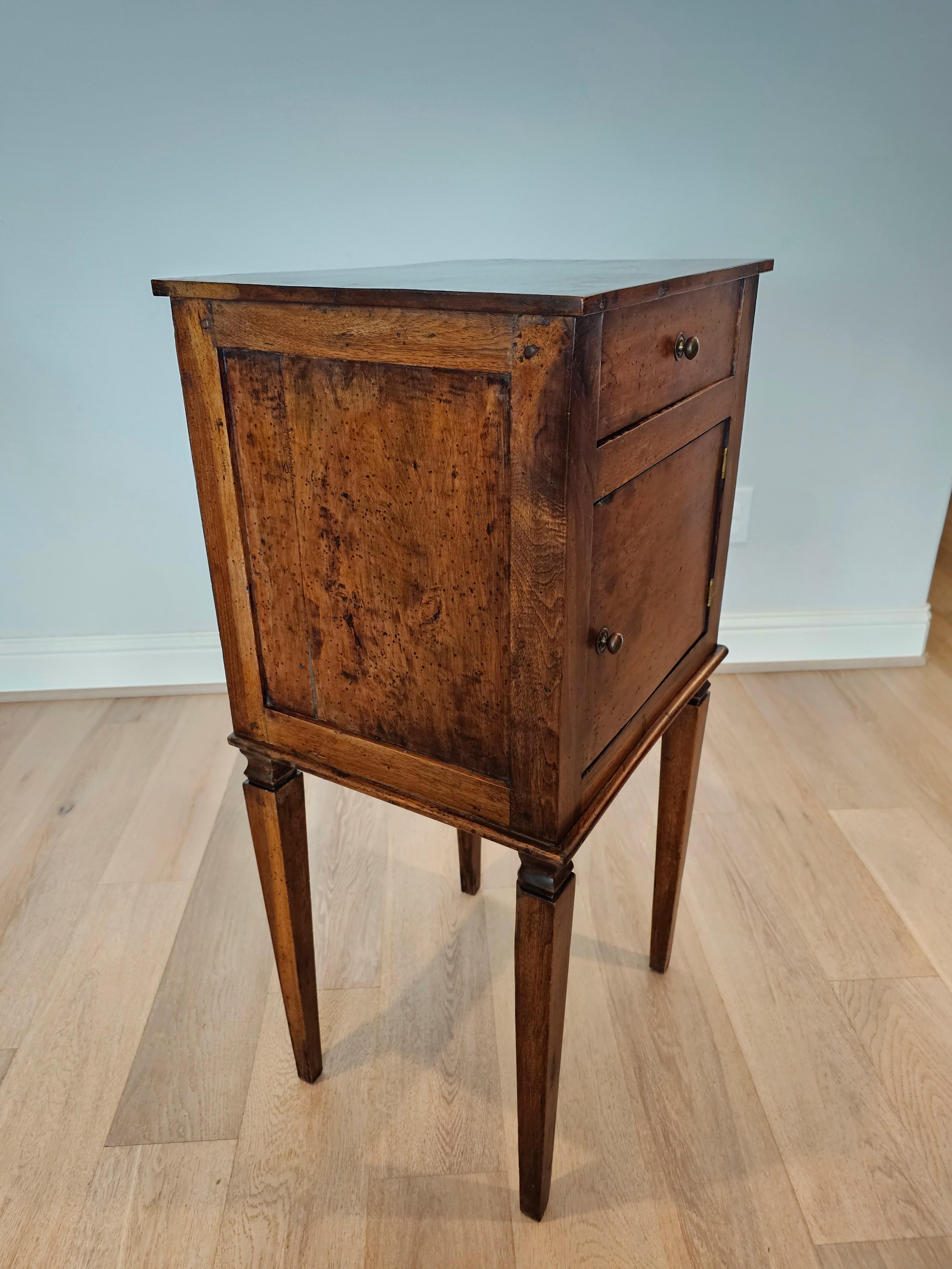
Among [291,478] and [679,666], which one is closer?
[291,478]

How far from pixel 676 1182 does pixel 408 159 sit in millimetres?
1777

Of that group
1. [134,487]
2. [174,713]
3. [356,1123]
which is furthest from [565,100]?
[356,1123]

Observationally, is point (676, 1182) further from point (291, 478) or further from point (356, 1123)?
point (291, 478)

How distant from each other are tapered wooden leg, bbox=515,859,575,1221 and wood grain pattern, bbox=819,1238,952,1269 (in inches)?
12.2

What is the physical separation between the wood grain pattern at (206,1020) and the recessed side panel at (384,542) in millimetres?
589

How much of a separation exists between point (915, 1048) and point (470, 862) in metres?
0.68

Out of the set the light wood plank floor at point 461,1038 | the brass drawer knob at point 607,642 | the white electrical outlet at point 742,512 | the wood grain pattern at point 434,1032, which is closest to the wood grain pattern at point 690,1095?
the light wood plank floor at point 461,1038

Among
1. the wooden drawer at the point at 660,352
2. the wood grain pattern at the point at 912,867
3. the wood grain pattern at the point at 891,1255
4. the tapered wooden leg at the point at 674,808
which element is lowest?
the wood grain pattern at the point at 912,867

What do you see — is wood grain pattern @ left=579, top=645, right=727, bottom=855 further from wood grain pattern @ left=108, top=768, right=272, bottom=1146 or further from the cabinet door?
wood grain pattern @ left=108, top=768, right=272, bottom=1146

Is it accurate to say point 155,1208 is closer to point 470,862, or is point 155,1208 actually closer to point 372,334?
point 470,862

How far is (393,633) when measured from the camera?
2.68 ft

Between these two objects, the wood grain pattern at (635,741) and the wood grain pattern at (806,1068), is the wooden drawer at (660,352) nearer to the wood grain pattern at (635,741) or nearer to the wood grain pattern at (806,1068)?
the wood grain pattern at (635,741)

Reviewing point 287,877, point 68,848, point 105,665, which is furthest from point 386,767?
point 105,665

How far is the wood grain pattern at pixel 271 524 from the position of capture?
793 millimetres
